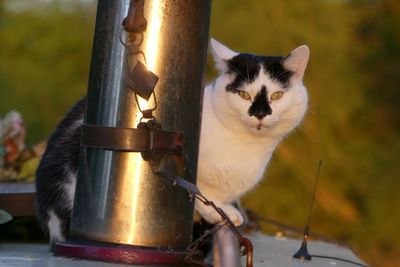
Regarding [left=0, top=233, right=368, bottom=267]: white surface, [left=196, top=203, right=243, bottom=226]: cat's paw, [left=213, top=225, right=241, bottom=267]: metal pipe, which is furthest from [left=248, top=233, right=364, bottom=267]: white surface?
[left=213, top=225, right=241, bottom=267]: metal pipe

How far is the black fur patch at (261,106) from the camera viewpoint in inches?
107

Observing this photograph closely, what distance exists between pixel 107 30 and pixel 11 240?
1173 millimetres

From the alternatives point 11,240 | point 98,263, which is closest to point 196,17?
point 98,263

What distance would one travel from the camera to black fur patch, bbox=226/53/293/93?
2799 millimetres

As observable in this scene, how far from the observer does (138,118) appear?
212 centimetres

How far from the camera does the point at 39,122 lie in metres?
6.48

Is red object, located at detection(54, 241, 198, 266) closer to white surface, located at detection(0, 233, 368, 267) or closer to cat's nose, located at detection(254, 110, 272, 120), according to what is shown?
white surface, located at detection(0, 233, 368, 267)

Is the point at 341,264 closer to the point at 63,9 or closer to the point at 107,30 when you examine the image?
the point at 107,30

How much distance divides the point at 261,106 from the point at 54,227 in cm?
70

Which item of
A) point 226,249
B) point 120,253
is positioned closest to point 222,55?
point 120,253

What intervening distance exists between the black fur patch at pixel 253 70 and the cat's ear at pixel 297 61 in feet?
0.05

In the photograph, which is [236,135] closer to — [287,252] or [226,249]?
[287,252]

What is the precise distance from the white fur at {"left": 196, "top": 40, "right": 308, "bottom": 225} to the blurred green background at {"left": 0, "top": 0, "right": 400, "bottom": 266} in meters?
3.28

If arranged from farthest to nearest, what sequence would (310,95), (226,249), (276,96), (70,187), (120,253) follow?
(310,95) → (276,96) → (70,187) → (120,253) → (226,249)
